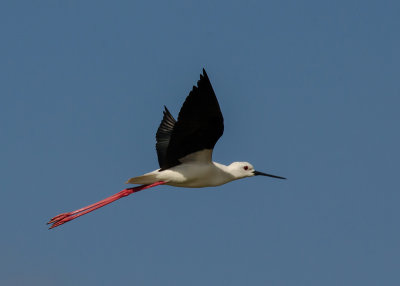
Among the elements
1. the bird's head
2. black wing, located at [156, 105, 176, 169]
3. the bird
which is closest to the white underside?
the bird

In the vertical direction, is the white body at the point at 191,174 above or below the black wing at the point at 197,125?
below

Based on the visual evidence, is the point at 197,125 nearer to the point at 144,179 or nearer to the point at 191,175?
the point at 191,175

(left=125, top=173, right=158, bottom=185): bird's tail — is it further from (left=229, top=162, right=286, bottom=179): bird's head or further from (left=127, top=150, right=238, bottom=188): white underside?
(left=229, top=162, right=286, bottom=179): bird's head

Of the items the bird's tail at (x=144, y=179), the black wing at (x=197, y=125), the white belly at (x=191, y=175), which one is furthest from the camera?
the white belly at (x=191, y=175)

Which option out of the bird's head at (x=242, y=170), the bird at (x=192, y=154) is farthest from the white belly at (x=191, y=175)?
the bird's head at (x=242, y=170)

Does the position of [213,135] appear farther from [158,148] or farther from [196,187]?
[158,148]

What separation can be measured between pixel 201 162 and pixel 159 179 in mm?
730

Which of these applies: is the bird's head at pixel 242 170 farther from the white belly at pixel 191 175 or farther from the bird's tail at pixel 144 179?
the bird's tail at pixel 144 179

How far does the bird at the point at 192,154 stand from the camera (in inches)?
459

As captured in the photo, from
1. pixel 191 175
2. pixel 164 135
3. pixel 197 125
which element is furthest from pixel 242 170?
pixel 197 125

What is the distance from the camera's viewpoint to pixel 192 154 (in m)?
13.0

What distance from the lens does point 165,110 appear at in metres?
15.0

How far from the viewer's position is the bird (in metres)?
11.6

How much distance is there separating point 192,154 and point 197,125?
3.21ft
